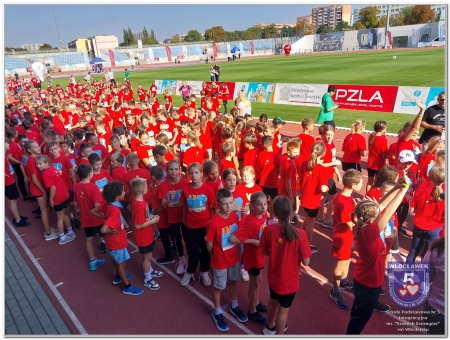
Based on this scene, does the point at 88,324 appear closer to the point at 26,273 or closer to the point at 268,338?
the point at 26,273

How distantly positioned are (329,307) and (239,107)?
351 inches

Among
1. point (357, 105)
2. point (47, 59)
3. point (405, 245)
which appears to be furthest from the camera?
point (47, 59)

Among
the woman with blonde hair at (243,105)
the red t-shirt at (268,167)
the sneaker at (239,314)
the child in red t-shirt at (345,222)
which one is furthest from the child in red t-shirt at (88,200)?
the woman with blonde hair at (243,105)

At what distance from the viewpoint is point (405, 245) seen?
5.32m

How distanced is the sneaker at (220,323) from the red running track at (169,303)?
57 millimetres

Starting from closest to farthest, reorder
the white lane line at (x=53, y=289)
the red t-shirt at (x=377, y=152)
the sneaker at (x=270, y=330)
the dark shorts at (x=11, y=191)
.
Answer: the sneaker at (x=270, y=330)
the white lane line at (x=53, y=289)
the red t-shirt at (x=377, y=152)
the dark shorts at (x=11, y=191)

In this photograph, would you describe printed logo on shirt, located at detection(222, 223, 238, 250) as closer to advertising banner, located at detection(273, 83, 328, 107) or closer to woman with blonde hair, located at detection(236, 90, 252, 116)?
woman with blonde hair, located at detection(236, 90, 252, 116)

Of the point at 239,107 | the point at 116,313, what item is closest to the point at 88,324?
the point at 116,313

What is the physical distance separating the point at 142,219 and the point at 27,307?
2146 millimetres

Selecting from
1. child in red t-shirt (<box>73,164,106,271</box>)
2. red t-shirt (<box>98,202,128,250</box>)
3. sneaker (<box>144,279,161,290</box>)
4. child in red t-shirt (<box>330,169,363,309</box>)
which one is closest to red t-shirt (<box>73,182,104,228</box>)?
child in red t-shirt (<box>73,164,106,271</box>)

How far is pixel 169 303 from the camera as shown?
14.6ft

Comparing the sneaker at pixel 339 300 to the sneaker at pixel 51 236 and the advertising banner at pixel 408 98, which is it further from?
the advertising banner at pixel 408 98

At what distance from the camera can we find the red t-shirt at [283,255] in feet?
10.5
